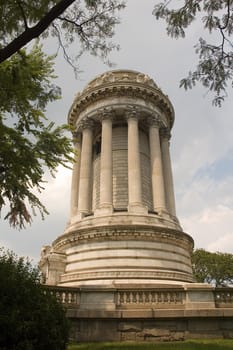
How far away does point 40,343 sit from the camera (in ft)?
27.2

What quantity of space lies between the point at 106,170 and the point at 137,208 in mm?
4037

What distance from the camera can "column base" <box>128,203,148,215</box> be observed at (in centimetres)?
2447

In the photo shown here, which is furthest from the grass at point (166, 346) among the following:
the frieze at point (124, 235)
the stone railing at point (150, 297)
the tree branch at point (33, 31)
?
the frieze at point (124, 235)

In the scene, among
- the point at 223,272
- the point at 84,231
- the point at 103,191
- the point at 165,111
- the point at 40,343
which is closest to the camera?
the point at 40,343

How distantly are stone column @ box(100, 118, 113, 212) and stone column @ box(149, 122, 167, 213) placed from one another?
358 centimetres

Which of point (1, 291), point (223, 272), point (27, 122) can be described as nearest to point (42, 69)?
point (27, 122)

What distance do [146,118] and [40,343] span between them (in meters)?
24.1

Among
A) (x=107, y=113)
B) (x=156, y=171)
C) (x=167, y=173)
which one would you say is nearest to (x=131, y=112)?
(x=107, y=113)

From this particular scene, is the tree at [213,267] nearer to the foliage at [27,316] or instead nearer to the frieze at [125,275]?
the frieze at [125,275]

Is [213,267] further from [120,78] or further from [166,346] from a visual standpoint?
[166,346]

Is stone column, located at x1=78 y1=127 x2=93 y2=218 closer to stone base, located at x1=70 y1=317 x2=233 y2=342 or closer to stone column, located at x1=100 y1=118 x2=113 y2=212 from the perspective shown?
stone column, located at x1=100 y1=118 x2=113 y2=212

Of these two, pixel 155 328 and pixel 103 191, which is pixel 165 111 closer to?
pixel 103 191

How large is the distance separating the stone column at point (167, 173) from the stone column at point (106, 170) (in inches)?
219

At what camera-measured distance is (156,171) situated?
1081 inches
